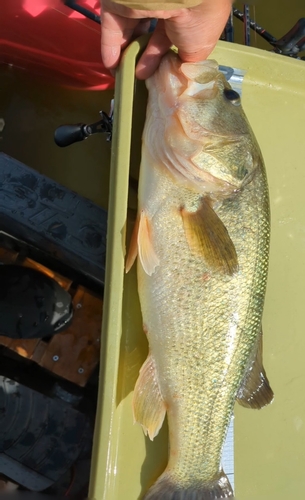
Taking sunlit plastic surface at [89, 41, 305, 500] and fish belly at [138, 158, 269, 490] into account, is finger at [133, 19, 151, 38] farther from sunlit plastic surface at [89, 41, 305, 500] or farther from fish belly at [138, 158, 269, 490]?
fish belly at [138, 158, 269, 490]

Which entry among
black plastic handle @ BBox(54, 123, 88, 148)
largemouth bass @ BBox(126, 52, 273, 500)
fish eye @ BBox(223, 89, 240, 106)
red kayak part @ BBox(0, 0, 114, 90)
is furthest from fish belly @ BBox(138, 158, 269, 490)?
red kayak part @ BBox(0, 0, 114, 90)

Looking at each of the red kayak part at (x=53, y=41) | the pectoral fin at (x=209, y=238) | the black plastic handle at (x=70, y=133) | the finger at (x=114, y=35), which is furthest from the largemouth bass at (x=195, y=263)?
the red kayak part at (x=53, y=41)

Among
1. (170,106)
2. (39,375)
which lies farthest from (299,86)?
(39,375)

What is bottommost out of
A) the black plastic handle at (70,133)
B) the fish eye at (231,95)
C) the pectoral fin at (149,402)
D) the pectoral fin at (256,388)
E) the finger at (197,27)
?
the pectoral fin at (149,402)

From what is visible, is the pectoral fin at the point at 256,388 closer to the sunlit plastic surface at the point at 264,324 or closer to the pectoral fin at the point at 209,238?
the sunlit plastic surface at the point at 264,324

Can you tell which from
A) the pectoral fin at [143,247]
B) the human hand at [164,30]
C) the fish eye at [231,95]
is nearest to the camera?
the human hand at [164,30]

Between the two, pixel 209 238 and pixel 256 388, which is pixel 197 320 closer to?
pixel 209 238
